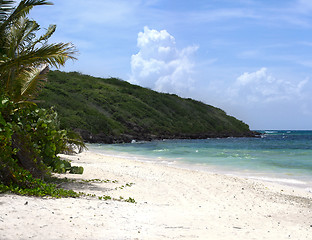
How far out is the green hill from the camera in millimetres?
47438

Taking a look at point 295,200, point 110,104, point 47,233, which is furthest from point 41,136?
point 110,104

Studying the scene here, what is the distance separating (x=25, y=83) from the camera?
8.88 m

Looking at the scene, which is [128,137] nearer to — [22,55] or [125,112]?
[125,112]

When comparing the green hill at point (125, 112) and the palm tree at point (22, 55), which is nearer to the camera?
the palm tree at point (22, 55)

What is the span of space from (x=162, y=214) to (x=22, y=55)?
569cm

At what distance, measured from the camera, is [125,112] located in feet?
192

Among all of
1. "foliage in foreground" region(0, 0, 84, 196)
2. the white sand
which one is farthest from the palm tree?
the white sand

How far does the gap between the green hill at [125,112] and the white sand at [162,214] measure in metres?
30.5

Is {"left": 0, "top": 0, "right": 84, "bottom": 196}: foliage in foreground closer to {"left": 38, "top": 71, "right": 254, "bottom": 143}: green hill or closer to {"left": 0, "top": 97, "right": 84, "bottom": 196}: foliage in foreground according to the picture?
{"left": 0, "top": 97, "right": 84, "bottom": 196}: foliage in foreground

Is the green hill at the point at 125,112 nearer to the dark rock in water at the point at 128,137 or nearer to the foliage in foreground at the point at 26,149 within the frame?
the dark rock in water at the point at 128,137

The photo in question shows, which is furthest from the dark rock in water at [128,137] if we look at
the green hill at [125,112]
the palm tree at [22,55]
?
the palm tree at [22,55]

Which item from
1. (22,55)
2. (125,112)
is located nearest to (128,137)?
(125,112)

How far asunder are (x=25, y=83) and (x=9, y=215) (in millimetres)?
4480

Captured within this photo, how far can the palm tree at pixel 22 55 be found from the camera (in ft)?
28.7
